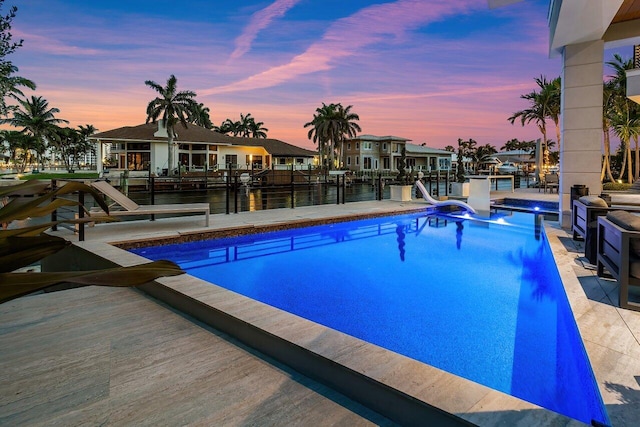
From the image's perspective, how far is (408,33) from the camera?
51.1 ft

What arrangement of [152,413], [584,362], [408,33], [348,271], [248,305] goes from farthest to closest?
[408,33], [348,271], [248,305], [584,362], [152,413]

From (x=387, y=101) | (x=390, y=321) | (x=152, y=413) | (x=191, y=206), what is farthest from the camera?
(x=387, y=101)

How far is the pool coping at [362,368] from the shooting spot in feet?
5.09

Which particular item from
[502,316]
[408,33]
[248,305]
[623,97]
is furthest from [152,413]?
[623,97]

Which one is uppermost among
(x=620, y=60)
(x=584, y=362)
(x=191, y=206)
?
(x=620, y=60)

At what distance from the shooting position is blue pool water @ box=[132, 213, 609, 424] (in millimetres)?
2652

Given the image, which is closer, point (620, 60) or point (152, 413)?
point (152, 413)

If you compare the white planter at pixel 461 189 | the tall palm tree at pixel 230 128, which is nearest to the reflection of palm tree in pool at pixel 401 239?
the white planter at pixel 461 189

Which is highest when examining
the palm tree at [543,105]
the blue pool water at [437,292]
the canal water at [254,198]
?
the palm tree at [543,105]

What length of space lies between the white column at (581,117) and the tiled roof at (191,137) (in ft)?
87.7

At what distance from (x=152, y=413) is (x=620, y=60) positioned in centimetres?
2347

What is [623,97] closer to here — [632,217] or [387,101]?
[387,101]

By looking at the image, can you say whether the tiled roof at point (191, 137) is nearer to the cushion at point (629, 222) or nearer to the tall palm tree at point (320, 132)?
the tall palm tree at point (320, 132)

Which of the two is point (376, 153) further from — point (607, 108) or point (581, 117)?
point (581, 117)
